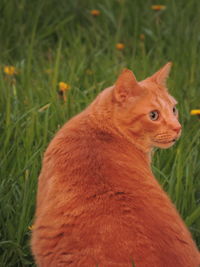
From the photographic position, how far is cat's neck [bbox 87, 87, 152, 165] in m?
2.55

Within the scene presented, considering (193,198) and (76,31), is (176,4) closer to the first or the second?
(76,31)

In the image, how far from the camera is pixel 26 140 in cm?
314

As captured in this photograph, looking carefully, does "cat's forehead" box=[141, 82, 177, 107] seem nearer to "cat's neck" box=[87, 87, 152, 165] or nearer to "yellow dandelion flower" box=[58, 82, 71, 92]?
"cat's neck" box=[87, 87, 152, 165]

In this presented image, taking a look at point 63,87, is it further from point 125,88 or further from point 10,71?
point 125,88

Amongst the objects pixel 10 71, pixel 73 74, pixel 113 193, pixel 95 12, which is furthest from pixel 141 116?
pixel 95 12

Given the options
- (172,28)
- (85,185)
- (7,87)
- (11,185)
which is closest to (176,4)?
(172,28)

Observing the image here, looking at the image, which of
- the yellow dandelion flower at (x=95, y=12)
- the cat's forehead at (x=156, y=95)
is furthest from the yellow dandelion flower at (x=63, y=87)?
the yellow dandelion flower at (x=95, y=12)

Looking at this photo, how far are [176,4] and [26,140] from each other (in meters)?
2.70

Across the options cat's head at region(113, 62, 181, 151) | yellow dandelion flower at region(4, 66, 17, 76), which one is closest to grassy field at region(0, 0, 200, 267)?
yellow dandelion flower at region(4, 66, 17, 76)

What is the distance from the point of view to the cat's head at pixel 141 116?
8.46ft

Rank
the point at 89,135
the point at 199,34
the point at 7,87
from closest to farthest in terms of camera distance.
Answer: the point at 89,135, the point at 7,87, the point at 199,34

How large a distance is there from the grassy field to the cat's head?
1.21 feet

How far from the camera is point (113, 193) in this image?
7.30 ft

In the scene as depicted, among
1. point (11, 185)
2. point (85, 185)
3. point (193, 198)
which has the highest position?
point (85, 185)
